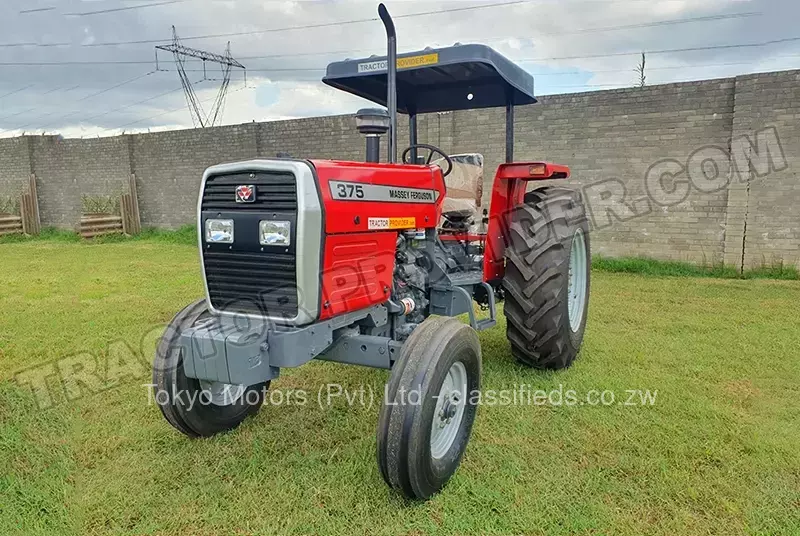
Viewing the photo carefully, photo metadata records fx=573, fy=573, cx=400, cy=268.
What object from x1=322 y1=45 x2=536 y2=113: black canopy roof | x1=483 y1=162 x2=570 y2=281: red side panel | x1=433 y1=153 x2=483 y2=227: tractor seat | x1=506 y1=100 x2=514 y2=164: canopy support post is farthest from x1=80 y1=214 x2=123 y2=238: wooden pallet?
x1=483 y1=162 x2=570 y2=281: red side panel

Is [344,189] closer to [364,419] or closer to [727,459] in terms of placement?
[364,419]

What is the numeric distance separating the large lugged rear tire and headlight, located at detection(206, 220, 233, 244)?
1.86 metres

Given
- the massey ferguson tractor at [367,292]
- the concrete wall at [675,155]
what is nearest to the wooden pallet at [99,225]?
the concrete wall at [675,155]

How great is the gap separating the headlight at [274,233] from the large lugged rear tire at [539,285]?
1.76m

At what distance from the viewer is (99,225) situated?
41.6 feet

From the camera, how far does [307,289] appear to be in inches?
94.5

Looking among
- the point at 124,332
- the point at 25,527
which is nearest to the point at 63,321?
the point at 124,332

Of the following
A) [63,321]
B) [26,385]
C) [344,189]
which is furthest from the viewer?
[63,321]

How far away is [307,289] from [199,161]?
35.0 feet

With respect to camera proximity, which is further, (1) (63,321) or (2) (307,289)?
(1) (63,321)

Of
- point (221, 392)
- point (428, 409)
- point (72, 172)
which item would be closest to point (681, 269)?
point (428, 409)

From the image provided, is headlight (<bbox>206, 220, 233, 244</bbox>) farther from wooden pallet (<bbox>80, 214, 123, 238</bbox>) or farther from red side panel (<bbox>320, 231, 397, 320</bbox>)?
wooden pallet (<bbox>80, 214, 123, 238</bbox>)

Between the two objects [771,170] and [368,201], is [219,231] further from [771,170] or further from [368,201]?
[771,170]

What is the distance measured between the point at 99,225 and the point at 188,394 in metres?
11.4
